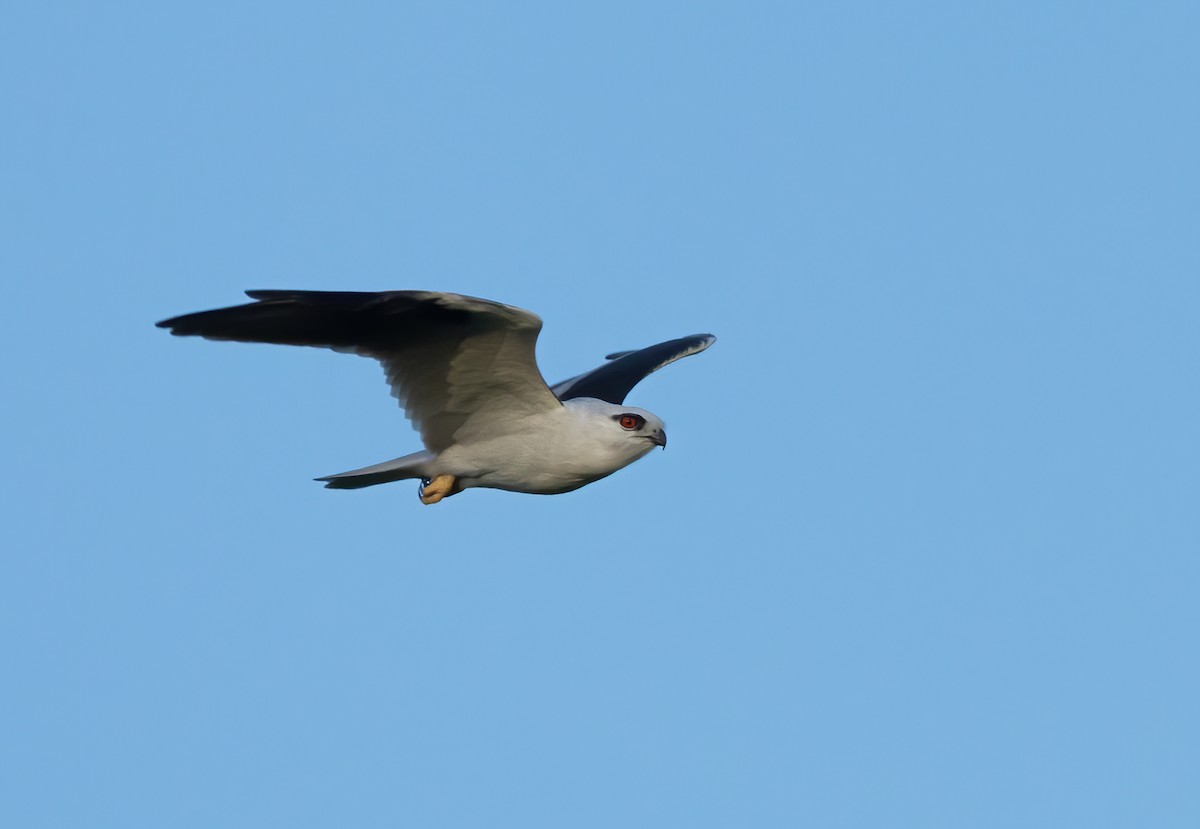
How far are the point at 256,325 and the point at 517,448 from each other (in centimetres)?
200

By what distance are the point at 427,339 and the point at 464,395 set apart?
1.96 feet

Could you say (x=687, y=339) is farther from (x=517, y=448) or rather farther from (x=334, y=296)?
(x=334, y=296)

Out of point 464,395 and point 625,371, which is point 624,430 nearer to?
point 464,395

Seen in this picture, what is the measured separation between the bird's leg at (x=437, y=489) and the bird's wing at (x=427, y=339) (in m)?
0.22

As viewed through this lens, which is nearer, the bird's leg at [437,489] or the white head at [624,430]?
the white head at [624,430]

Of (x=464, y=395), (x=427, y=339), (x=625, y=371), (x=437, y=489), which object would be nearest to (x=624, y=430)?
(x=464, y=395)

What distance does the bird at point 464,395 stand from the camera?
8.80 meters

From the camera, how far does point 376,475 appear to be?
10.1 metres

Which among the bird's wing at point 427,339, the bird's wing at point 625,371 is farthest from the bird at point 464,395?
the bird's wing at point 625,371

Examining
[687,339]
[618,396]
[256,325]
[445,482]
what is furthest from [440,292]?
[687,339]

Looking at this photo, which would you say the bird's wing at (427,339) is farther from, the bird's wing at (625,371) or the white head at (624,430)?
the bird's wing at (625,371)

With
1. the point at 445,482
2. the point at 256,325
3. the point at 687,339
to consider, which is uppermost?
the point at 687,339

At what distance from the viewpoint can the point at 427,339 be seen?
932 cm

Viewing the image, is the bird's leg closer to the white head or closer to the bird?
the bird
